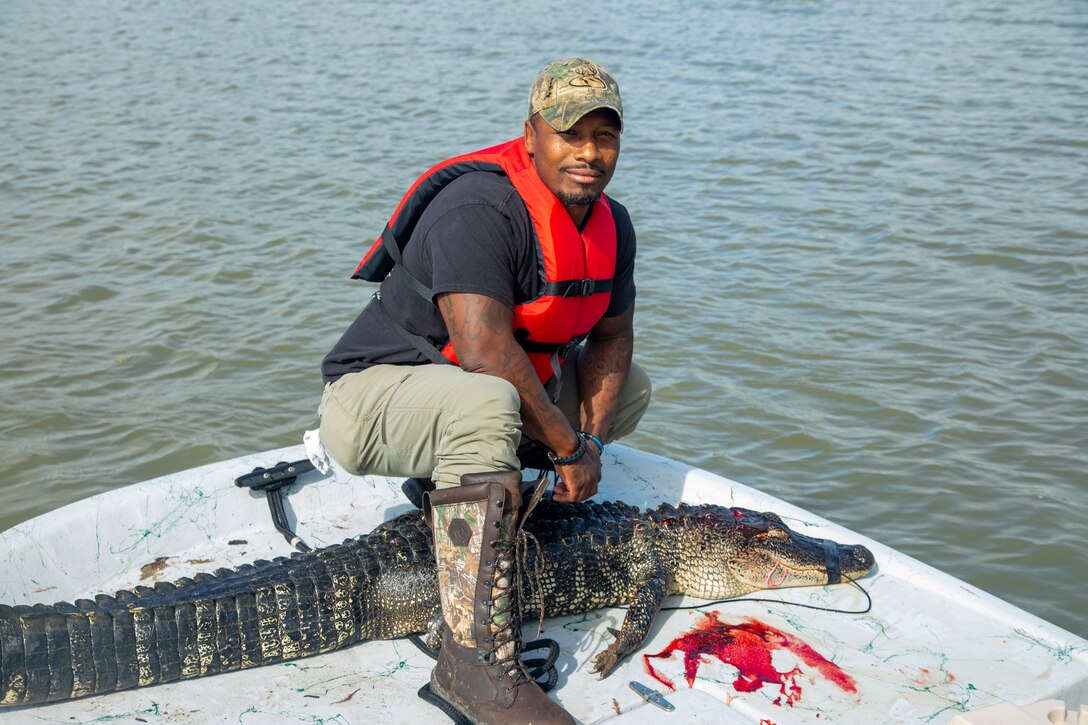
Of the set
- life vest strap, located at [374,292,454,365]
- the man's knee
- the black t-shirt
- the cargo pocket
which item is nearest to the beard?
the black t-shirt

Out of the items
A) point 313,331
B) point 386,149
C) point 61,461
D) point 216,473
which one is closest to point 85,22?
point 386,149

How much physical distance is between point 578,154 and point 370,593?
1.69 meters

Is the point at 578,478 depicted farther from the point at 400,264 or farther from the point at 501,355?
the point at 400,264

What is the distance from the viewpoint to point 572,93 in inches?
131

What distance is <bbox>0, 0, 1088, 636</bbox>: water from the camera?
6.11 meters

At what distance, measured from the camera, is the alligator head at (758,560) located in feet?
13.0

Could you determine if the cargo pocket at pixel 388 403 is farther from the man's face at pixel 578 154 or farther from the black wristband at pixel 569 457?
the man's face at pixel 578 154

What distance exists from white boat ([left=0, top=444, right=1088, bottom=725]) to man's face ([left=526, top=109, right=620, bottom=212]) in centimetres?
158

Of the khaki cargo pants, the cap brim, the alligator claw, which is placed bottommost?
the alligator claw

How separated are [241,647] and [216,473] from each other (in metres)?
1.12

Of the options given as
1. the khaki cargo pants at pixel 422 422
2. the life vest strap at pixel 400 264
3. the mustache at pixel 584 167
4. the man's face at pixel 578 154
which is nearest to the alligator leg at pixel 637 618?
the khaki cargo pants at pixel 422 422

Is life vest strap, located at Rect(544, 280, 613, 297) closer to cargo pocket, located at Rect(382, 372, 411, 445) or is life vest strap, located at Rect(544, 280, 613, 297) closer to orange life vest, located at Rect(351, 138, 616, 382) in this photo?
orange life vest, located at Rect(351, 138, 616, 382)

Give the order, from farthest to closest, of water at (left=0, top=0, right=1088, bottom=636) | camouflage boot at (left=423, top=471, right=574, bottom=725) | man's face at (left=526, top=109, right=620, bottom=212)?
water at (left=0, top=0, right=1088, bottom=636), man's face at (left=526, top=109, right=620, bottom=212), camouflage boot at (left=423, top=471, right=574, bottom=725)

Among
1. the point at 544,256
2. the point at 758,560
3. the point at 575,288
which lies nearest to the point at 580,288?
the point at 575,288
